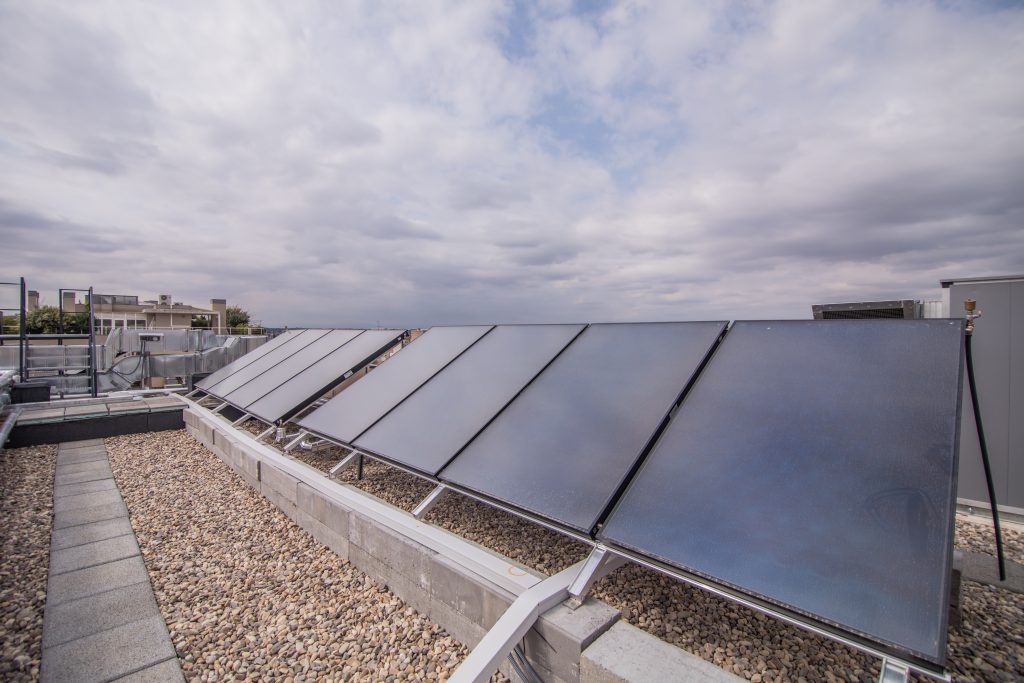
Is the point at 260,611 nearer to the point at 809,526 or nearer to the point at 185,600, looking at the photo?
the point at 185,600

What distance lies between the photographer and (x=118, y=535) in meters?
3.93

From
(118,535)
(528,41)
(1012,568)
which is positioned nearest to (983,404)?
(1012,568)

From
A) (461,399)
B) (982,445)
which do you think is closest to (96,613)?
(461,399)

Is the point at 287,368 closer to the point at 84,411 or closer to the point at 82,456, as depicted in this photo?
the point at 82,456

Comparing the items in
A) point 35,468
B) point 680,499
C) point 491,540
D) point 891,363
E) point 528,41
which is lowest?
point 35,468

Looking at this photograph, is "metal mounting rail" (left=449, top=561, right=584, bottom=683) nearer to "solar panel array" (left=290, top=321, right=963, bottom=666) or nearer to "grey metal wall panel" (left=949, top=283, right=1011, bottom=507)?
"solar panel array" (left=290, top=321, right=963, bottom=666)

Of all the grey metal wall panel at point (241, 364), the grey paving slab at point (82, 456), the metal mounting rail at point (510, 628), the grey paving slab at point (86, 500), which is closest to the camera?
the metal mounting rail at point (510, 628)

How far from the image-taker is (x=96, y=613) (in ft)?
→ 9.32

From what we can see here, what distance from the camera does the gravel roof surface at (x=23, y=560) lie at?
97.9 inches

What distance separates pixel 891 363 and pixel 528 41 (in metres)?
5.07

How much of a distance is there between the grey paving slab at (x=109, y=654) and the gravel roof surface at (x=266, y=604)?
89mm

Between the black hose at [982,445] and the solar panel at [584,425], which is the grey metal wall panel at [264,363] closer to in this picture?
the solar panel at [584,425]

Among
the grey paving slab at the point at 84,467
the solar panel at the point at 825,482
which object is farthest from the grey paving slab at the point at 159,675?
the grey paving slab at the point at 84,467

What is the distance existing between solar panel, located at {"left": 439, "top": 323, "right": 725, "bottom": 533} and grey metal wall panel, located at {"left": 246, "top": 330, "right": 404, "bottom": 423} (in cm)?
290
